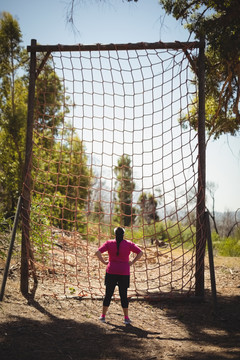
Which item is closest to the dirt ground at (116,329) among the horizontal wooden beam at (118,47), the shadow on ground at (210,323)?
the shadow on ground at (210,323)

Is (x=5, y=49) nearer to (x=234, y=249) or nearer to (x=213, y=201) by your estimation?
(x=234, y=249)

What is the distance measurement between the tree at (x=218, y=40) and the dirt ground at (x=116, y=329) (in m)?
2.37

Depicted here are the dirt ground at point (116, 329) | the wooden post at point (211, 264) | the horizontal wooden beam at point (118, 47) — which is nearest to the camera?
the dirt ground at point (116, 329)

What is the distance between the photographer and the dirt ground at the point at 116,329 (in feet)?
8.68

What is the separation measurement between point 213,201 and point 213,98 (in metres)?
11.8

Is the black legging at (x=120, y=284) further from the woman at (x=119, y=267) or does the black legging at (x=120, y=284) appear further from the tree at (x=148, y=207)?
the tree at (x=148, y=207)

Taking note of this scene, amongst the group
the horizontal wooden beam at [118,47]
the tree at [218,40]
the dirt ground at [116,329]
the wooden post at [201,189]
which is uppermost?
the tree at [218,40]

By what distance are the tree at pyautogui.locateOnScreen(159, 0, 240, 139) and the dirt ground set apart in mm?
2374

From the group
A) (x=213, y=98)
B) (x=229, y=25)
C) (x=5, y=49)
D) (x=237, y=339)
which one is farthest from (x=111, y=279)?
(x=5, y=49)

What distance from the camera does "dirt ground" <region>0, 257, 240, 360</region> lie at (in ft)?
8.68

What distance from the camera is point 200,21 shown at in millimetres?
5289

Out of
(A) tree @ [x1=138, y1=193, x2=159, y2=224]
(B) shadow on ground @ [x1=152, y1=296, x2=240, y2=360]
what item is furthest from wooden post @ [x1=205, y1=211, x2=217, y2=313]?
(A) tree @ [x1=138, y1=193, x2=159, y2=224]

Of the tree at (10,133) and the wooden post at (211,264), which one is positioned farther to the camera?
the tree at (10,133)

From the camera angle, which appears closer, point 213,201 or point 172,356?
point 172,356
